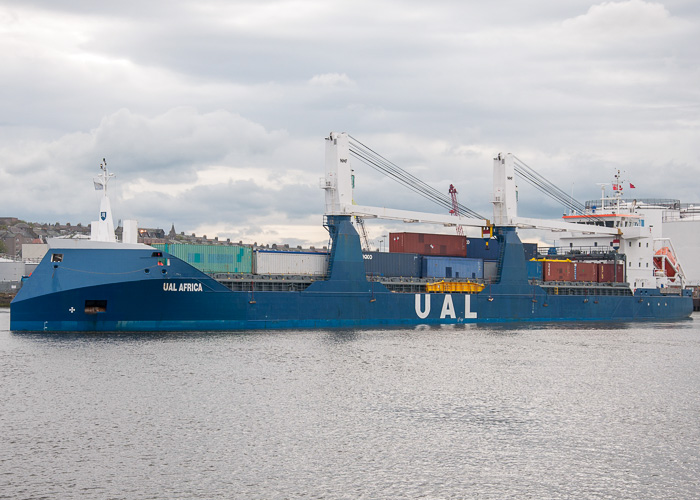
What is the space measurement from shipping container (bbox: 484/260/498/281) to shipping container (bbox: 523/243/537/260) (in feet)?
17.1

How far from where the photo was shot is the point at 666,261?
73688 millimetres

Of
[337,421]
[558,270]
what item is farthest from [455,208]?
[337,421]

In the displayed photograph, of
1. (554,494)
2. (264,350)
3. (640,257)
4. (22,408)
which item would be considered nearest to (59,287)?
(264,350)

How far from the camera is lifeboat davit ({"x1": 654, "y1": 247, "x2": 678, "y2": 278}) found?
232 ft

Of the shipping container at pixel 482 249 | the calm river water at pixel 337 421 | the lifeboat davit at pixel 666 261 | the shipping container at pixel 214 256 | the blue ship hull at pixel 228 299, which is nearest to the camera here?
the calm river water at pixel 337 421

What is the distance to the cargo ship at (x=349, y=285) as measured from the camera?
127 ft

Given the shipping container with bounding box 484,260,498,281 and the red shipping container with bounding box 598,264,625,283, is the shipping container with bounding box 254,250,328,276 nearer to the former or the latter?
the shipping container with bounding box 484,260,498,281

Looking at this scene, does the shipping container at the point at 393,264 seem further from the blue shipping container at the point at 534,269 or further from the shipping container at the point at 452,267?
the blue shipping container at the point at 534,269

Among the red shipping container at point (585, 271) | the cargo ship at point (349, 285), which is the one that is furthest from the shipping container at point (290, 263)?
the red shipping container at point (585, 271)

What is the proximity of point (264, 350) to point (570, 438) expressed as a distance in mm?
18230

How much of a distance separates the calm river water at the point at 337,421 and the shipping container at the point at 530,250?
24.0 meters

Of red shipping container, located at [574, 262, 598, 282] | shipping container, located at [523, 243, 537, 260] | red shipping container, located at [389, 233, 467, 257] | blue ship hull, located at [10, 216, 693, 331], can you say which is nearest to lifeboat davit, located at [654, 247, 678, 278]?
red shipping container, located at [574, 262, 598, 282]

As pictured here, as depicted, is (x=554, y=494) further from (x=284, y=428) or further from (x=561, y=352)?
(x=561, y=352)

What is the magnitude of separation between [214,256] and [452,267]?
18.3 m
